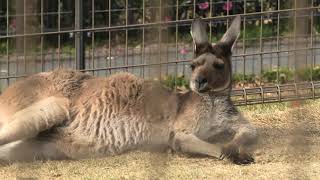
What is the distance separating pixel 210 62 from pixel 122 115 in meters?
0.81

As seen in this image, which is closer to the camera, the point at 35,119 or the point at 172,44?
the point at 35,119

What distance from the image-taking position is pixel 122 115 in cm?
664

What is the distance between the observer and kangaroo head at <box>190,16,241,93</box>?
659cm

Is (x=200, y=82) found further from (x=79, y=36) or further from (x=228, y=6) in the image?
(x=228, y=6)

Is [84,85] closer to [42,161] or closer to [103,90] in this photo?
[103,90]

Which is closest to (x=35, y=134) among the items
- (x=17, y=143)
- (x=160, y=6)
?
(x=17, y=143)

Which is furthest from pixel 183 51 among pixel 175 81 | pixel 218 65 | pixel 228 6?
pixel 218 65

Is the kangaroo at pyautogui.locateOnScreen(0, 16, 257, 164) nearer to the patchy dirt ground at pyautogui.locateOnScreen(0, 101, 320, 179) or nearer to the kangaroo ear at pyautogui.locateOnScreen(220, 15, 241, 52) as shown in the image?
the kangaroo ear at pyautogui.locateOnScreen(220, 15, 241, 52)

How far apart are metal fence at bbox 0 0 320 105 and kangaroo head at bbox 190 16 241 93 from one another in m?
0.30

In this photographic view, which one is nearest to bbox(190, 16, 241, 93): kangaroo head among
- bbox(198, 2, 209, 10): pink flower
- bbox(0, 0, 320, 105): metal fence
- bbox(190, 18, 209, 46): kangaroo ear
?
bbox(190, 18, 209, 46): kangaroo ear

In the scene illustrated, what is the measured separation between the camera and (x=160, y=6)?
3.68m

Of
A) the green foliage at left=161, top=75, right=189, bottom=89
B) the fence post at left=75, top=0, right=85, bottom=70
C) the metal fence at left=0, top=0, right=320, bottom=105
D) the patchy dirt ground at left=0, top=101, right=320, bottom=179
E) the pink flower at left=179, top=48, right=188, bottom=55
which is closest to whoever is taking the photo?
the patchy dirt ground at left=0, top=101, right=320, bottom=179

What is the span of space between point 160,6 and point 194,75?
2931mm

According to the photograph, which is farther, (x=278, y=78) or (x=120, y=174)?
(x=278, y=78)
